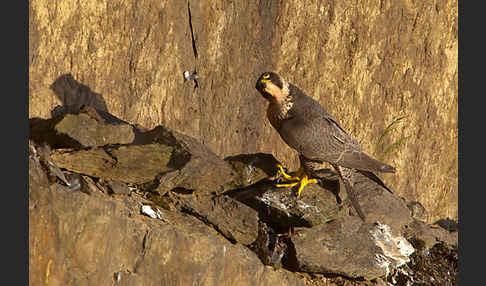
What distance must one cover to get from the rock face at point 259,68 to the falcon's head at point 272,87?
4.02 feet

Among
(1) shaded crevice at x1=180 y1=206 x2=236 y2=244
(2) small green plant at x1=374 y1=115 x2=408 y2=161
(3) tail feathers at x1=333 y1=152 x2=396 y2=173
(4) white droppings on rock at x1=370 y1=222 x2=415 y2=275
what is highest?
(3) tail feathers at x1=333 y1=152 x2=396 y2=173

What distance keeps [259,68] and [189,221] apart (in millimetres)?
2258

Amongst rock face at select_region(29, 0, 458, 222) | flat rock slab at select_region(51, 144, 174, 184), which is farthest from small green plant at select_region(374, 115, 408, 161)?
flat rock slab at select_region(51, 144, 174, 184)

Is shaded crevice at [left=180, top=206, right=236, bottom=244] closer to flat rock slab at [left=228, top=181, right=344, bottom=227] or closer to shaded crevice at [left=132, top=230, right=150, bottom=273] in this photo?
flat rock slab at [left=228, top=181, right=344, bottom=227]

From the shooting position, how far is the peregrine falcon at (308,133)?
4.66 m

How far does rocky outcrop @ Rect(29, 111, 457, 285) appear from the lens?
143 inches

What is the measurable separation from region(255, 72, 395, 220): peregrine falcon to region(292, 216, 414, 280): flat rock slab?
274mm

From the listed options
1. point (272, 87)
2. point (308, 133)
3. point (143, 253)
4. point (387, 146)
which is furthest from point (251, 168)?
point (387, 146)

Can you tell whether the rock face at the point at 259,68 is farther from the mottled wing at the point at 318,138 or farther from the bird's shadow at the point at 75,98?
the mottled wing at the point at 318,138

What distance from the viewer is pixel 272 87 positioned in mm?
4641

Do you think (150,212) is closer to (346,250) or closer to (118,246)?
(118,246)

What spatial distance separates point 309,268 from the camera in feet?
16.0

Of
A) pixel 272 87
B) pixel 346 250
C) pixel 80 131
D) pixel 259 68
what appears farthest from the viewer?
pixel 259 68

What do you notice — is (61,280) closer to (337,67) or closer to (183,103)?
(183,103)
